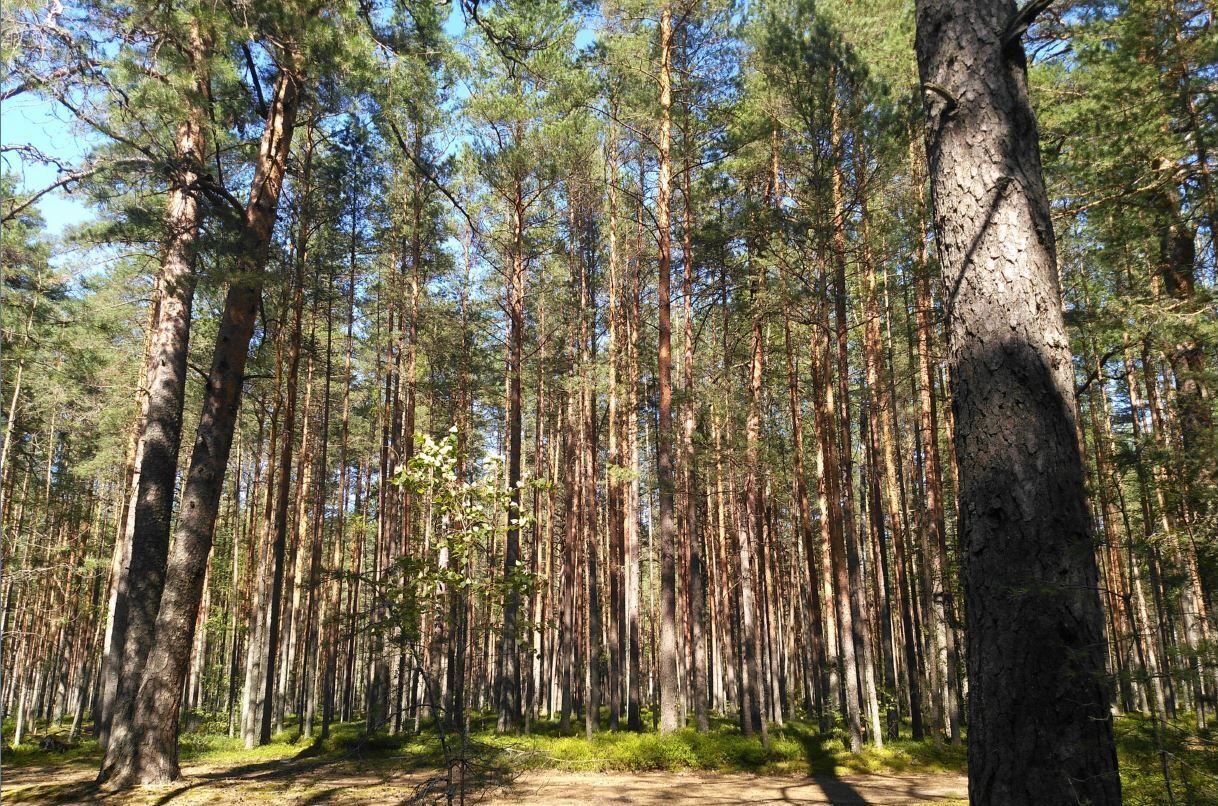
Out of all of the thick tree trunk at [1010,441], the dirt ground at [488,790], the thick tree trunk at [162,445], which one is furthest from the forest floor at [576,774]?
the thick tree trunk at [1010,441]

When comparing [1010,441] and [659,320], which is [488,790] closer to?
[1010,441]

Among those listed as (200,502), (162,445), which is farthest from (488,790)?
(162,445)

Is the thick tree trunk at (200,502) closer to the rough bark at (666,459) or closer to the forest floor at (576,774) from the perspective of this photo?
the forest floor at (576,774)

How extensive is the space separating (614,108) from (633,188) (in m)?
2.68

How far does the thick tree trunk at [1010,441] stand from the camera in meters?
2.31

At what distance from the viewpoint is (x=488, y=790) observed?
28.4ft

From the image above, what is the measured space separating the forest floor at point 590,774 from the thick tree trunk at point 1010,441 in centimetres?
325

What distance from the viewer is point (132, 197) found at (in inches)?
472

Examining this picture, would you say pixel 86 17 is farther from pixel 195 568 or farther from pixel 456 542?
pixel 456 542

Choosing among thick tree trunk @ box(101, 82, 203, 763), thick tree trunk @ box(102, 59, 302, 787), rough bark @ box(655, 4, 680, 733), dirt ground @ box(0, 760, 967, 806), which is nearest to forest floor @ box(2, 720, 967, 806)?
dirt ground @ box(0, 760, 967, 806)

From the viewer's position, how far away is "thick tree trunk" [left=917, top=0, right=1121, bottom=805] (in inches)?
91.0

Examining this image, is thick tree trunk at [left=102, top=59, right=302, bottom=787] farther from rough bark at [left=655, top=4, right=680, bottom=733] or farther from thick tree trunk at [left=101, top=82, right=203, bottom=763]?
rough bark at [left=655, top=4, right=680, bottom=733]

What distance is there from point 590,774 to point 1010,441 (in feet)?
35.2

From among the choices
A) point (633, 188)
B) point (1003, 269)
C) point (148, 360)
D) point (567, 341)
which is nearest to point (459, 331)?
point (567, 341)
